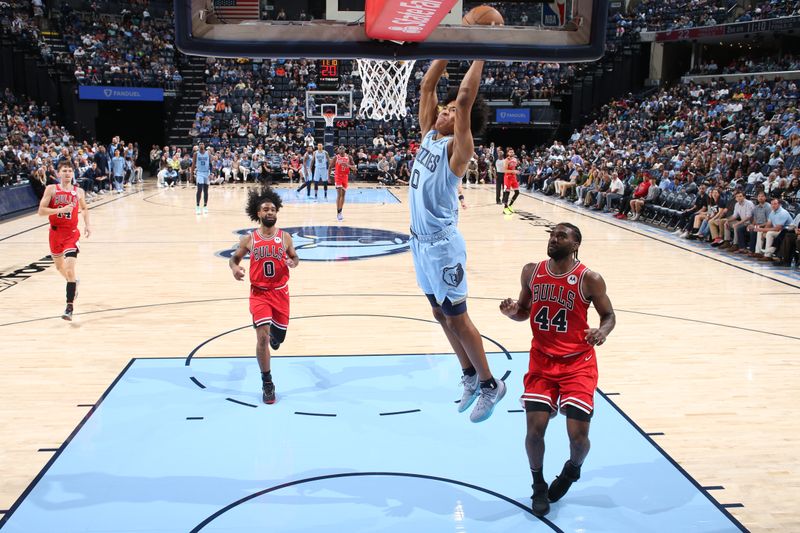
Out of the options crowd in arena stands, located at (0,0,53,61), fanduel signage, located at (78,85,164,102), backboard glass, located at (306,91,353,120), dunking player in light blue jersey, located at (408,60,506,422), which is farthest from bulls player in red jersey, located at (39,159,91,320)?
fanduel signage, located at (78,85,164,102)

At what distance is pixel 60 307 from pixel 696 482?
6578mm

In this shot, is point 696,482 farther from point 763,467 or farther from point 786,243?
point 786,243

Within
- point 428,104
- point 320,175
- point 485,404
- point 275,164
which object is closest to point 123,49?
point 275,164

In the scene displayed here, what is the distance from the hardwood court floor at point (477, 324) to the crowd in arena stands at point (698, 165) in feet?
2.37

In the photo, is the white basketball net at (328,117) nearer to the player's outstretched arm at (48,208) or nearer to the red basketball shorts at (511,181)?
the red basketball shorts at (511,181)

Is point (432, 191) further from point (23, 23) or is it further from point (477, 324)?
point (23, 23)

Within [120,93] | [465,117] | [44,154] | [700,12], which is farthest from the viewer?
[700,12]

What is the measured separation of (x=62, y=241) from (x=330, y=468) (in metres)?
4.77

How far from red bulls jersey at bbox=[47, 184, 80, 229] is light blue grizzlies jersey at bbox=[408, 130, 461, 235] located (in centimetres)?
473

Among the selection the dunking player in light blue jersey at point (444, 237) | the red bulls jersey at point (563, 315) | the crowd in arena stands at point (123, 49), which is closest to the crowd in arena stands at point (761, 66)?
the crowd in arena stands at point (123, 49)

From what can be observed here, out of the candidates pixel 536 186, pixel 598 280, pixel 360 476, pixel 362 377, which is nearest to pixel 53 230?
pixel 362 377

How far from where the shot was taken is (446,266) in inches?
158

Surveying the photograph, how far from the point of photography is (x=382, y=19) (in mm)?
3467

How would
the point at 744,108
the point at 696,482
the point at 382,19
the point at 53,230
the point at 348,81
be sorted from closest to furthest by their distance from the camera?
1. the point at 382,19
2. the point at 696,482
3. the point at 53,230
4. the point at 744,108
5. the point at 348,81
